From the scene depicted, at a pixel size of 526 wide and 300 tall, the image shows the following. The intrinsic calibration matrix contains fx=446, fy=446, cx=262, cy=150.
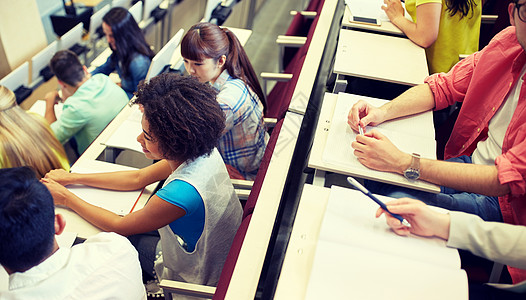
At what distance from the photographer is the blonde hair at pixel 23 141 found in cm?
203

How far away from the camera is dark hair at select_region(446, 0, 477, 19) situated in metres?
2.10

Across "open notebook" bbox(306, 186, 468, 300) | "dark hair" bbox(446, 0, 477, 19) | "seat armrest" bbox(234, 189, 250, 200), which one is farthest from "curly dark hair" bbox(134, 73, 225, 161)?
"dark hair" bbox(446, 0, 477, 19)

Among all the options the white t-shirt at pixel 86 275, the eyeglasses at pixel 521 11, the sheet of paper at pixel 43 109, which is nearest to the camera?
the white t-shirt at pixel 86 275

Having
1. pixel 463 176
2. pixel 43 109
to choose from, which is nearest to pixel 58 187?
pixel 463 176

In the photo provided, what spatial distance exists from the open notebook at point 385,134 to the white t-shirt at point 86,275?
67cm

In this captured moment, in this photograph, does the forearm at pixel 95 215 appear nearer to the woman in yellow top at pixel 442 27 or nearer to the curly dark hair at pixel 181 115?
the curly dark hair at pixel 181 115

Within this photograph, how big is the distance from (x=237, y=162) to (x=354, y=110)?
830 millimetres

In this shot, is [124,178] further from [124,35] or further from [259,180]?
[124,35]

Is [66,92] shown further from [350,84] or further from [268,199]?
[268,199]

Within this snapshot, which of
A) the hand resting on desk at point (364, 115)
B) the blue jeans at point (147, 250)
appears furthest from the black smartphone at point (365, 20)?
the blue jeans at point (147, 250)

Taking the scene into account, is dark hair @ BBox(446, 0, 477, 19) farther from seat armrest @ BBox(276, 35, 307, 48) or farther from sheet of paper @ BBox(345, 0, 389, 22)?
seat armrest @ BBox(276, 35, 307, 48)

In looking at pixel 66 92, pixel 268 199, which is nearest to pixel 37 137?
pixel 66 92

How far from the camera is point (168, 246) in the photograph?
5.37 feet

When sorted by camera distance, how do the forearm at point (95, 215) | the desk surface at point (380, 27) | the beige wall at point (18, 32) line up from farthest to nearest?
the beige wall at point (18, 32)
the desk surface at point (380, 27)
the forearm at point (95, 215)
